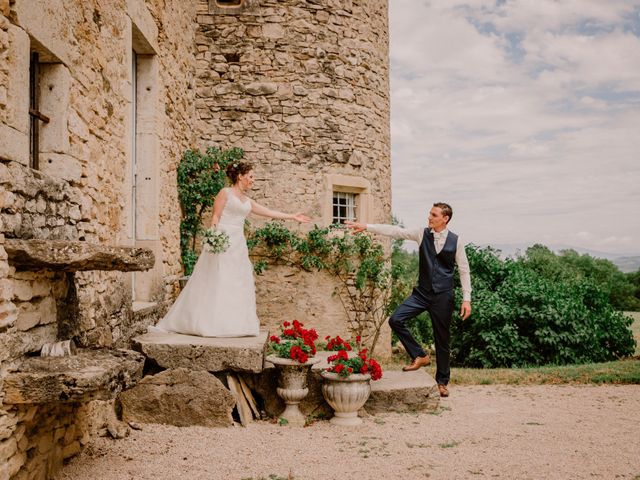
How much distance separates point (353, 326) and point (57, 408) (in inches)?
227

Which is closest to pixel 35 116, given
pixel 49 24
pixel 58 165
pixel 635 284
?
pixel 58 165

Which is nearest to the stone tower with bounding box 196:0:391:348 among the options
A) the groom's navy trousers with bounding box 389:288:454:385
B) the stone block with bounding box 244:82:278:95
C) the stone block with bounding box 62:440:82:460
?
the stone block with bounding box 244:82:278:95

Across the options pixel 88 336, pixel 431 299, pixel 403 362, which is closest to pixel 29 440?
pixel 88 336

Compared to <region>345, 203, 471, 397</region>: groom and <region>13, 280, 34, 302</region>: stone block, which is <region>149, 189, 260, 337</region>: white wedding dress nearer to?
<region>345, 203, 471, 397</region>: groom

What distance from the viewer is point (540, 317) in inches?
358

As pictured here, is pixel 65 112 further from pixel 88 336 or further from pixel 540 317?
pixel 540 317

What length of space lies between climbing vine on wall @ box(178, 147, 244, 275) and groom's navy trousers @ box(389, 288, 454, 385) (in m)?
3.14

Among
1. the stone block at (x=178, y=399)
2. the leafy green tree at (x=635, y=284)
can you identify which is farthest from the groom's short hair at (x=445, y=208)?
the leafy green tree at (x=635, y=284)

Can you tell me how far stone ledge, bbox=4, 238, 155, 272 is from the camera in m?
3.36

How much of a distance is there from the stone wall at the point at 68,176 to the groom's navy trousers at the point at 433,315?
2547mm

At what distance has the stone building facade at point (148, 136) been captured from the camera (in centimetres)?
359

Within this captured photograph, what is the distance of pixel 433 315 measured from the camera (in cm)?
638

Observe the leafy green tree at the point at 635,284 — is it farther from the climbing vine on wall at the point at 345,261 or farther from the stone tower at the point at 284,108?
the stone tower at the point at 284,108

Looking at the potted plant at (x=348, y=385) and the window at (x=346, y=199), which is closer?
the potted plant at (x=348, y=385)
